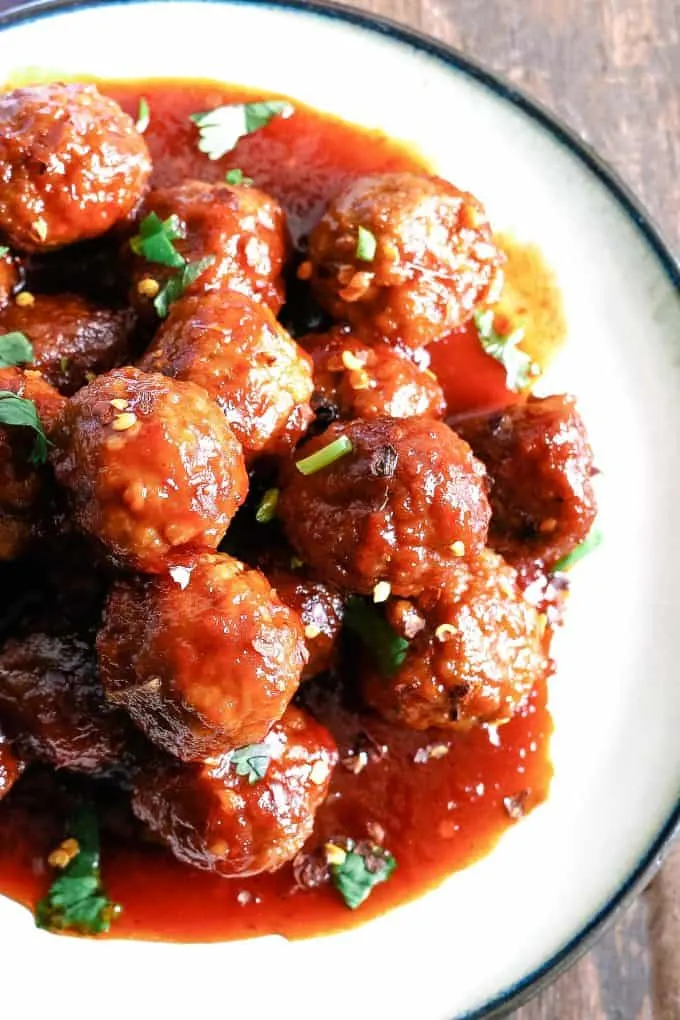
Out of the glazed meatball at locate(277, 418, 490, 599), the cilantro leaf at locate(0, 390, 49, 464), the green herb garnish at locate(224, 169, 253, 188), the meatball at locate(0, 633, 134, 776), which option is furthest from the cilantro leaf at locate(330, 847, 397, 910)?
the green herb garnish at locate(224, 169, 253, 188)

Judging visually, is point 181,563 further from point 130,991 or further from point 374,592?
point 130,991

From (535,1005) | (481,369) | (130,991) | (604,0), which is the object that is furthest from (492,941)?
(604,0)

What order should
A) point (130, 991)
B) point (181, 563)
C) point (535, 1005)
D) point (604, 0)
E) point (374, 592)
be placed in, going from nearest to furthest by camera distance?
point (181, 563) < point (374, 592) < point (130, 991) < point (535, 1005) < point (604, 0)

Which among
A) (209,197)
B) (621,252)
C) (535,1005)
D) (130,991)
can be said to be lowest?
(535,1005)

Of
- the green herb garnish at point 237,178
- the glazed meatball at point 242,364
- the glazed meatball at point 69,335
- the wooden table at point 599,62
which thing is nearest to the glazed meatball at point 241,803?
the glazed meatball at point 242,364

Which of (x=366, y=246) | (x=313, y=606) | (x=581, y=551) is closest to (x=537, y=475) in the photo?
(x=581, y=551)

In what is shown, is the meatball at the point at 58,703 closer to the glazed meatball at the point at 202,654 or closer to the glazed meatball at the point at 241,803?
the glazed meatball at the point at 241,803
